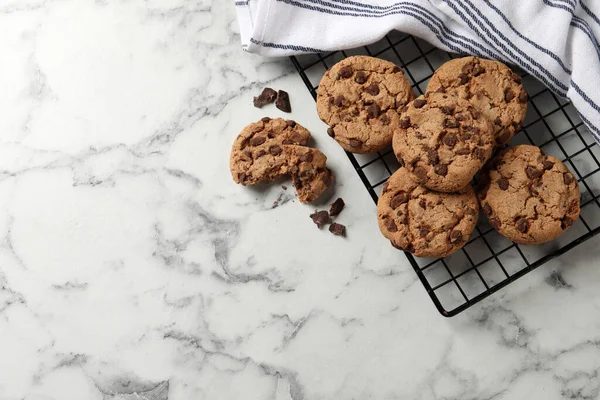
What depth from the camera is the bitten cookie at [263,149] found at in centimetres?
173

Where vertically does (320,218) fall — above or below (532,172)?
below

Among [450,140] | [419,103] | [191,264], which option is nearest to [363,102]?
[419,103]

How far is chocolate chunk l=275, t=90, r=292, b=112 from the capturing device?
1815 millimetres

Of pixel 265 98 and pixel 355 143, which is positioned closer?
pixel 355 143

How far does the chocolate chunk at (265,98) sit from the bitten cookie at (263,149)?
0.08 metres

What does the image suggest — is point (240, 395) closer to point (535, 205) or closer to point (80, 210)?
point (80, 210)

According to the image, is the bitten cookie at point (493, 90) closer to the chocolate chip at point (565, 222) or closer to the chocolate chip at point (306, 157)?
the chocolate chip at point (565, 222)

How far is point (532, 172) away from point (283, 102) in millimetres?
679

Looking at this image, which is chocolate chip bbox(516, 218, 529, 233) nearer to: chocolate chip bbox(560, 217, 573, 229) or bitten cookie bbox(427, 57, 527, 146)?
chocolate chip bbox(560, 217, 573, 229)

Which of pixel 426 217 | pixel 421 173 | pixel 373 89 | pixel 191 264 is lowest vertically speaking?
pixel 191 264

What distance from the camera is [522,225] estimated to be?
1572 mm

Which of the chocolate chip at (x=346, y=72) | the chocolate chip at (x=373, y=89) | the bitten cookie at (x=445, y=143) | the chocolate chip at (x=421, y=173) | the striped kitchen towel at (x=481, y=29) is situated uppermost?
the striped kitchen towel at (x=481, y=29)

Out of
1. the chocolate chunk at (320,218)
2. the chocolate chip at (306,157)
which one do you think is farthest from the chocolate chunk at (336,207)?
the chocolate chip at (306,157)

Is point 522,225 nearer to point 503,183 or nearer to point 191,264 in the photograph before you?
point 503,183
